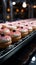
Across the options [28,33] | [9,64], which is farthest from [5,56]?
[28,33]

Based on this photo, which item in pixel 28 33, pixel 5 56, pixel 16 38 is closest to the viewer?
pixel 5 56

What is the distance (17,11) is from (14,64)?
18918 millimetres

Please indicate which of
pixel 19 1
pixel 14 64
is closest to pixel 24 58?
pixel 14 64

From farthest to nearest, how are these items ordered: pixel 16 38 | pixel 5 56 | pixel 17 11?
pixel 17 11, pixel 16 38, pixel 5 56

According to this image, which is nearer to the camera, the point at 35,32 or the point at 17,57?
the point at 17,57

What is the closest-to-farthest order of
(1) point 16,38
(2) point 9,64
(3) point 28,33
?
(2) point 9,64 → (1) point 16,38 → (3) point 28,33

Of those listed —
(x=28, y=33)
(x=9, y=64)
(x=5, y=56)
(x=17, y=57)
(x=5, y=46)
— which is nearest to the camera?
(x=5, y=56)

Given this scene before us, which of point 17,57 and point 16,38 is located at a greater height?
point 16,38

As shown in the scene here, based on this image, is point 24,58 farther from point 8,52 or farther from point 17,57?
point 8,52

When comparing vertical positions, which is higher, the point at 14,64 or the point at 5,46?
the point at 5,46

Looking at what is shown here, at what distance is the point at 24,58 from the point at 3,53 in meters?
0.78

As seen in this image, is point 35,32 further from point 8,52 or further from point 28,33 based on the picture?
point 8,52

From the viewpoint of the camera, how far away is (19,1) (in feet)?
26.8

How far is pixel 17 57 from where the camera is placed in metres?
3.49
